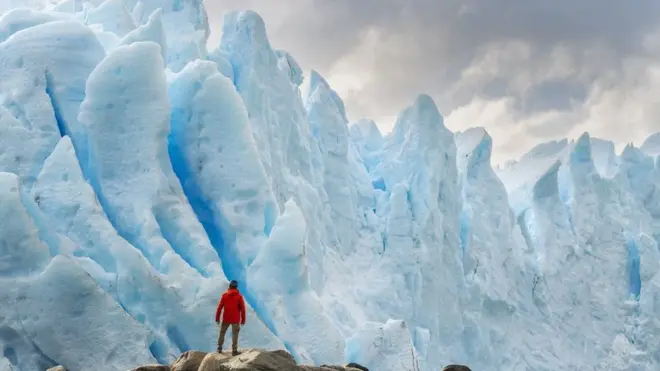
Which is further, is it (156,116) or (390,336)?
(390,336)

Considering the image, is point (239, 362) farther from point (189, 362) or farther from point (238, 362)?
point (189, 362)

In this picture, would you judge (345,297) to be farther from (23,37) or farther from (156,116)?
(23,37)

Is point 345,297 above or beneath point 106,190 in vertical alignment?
beneath

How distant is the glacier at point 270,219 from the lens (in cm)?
1384

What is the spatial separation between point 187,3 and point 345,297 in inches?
362

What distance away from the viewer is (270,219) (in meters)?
16.7

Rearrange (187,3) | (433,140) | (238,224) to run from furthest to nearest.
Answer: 1. (433,140)
2. (187,3)
3. (238,224)

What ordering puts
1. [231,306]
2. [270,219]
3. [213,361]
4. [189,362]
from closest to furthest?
[213,361] → [189,362] → [231,306] → [270,219]

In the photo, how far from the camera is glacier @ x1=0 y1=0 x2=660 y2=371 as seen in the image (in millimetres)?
13844

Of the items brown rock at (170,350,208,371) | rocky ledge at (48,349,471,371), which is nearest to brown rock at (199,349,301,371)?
rocky ledge at (48,349,471,371)

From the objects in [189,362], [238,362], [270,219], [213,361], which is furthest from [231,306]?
[270,219]

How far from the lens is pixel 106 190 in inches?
595

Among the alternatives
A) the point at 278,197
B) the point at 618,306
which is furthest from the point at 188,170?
the point at 618,306

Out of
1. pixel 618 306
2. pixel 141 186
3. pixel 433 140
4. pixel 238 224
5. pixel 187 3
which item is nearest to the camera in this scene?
pixel 141 186
